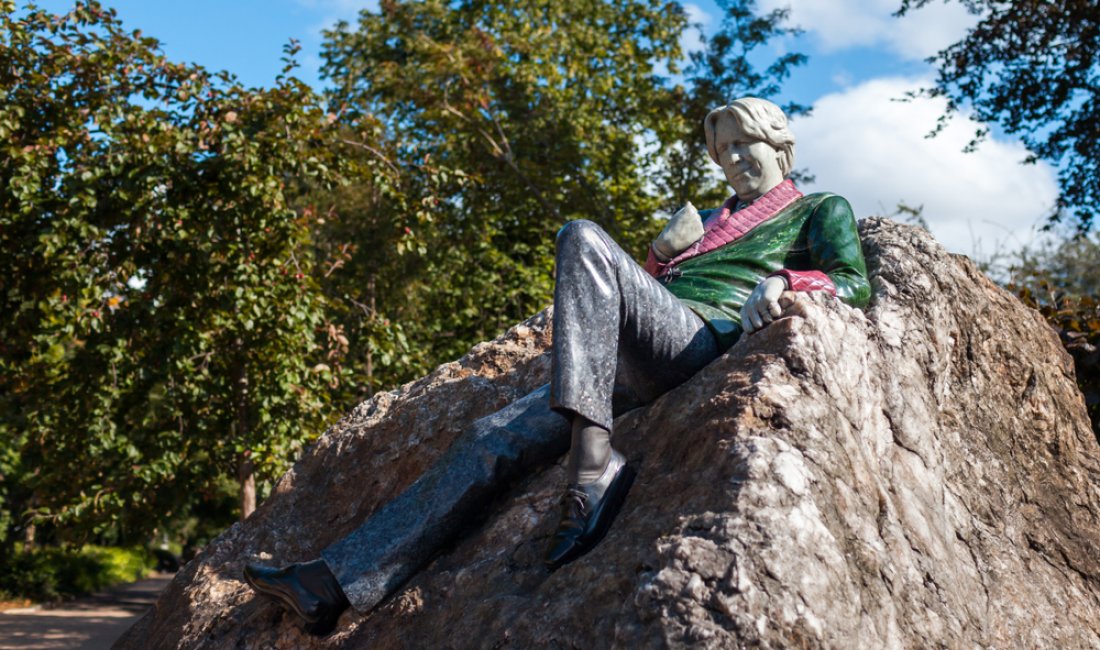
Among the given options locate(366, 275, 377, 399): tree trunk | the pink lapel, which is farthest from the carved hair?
locate(366, 275, 377, 399): tree trunk

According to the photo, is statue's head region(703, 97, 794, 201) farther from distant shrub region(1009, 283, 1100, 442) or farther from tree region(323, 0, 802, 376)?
tree region(323, 0, 802, 376)

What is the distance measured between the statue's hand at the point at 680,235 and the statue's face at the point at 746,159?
0.21 m

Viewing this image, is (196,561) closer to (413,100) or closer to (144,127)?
(144,127)

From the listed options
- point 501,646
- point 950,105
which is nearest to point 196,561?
point 501,646

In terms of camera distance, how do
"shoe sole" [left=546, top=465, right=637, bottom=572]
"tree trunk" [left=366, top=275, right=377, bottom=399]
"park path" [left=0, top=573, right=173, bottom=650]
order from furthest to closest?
"park path" [left=0, top=573, right=173, bottom=650], "tree trunk" [left=366, top=275, right=377, bottom=399], "shoe sole" [left=546, top=465, right=637, bottom=572]

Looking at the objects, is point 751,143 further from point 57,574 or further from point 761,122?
point 57,574

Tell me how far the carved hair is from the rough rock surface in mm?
526

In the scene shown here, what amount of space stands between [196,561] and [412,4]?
16427mm

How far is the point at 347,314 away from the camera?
35.8ft

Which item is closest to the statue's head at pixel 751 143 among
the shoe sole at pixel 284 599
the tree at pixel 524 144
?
the shoe sole at pixel 284 599

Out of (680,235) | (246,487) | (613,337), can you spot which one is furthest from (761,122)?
(246,487)

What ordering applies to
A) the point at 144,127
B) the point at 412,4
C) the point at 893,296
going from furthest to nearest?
the point at 412,4, the point at 144,127, the point at 893,296

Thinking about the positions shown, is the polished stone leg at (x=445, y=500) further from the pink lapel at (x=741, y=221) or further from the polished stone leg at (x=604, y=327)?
the pink lapel at (x=741, y=221)

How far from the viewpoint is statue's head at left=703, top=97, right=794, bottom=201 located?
421 cm
